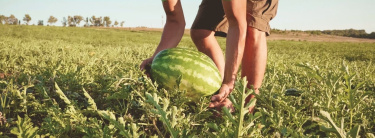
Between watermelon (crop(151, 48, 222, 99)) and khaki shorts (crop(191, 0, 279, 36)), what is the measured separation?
0.64 meters

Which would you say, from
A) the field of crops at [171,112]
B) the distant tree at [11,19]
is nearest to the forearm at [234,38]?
the field of crops at [171,112]

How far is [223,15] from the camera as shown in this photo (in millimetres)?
2676

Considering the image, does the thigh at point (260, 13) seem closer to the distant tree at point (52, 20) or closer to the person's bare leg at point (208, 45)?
the person's bare leg at point (208, 45)

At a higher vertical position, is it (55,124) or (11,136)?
(55,124)

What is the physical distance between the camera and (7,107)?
1.62 m

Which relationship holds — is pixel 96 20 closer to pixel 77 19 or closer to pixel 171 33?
pixel 77 19

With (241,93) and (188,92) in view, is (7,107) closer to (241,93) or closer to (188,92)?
(188,92)

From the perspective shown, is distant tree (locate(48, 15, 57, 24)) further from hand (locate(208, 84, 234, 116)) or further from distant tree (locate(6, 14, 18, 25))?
hand (locate(208, 84, 234, 116))

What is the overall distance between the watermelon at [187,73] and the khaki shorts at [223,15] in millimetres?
639

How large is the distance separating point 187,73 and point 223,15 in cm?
109

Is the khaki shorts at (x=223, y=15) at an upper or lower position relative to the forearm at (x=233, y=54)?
upper

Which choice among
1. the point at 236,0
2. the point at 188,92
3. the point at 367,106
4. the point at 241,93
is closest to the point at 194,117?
the point at 188,92

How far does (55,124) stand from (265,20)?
188 cm

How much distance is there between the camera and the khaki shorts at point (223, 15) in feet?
7.43
